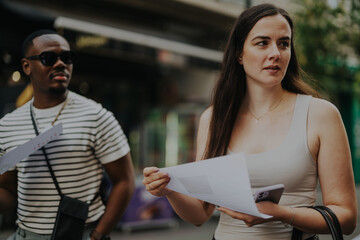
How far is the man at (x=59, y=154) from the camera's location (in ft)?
7.56

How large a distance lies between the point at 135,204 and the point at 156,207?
1.49 feet

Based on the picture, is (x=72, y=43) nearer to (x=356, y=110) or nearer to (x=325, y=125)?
(x=325, y=125)

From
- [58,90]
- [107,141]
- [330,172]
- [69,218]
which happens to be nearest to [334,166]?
[330,172]

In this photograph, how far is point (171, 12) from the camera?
10188 mm

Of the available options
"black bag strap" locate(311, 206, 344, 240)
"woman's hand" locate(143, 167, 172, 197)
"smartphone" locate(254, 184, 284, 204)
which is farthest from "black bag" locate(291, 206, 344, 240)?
"woman's hand" locate(143, 167, 172, 197)

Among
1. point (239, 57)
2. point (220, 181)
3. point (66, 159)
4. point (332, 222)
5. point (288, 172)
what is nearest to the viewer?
point (220, 181)

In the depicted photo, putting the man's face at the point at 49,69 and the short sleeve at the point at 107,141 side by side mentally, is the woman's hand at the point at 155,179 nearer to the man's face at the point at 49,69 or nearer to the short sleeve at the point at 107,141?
the short sleeve at the point at 107,141

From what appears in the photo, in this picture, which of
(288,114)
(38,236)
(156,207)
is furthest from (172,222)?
(288,114)

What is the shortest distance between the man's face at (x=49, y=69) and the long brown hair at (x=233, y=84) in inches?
35.9

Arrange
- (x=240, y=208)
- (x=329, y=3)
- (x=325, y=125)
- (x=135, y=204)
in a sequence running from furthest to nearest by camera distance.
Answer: (x=135, y=204), (x=329, y=3), (x=325, y=125), (x=240, y=208)

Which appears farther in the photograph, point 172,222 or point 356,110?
point 356,110

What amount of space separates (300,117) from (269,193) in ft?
1.58

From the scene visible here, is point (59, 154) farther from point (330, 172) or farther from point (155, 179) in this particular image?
point (330, 172)

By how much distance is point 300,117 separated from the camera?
186 centimetres
